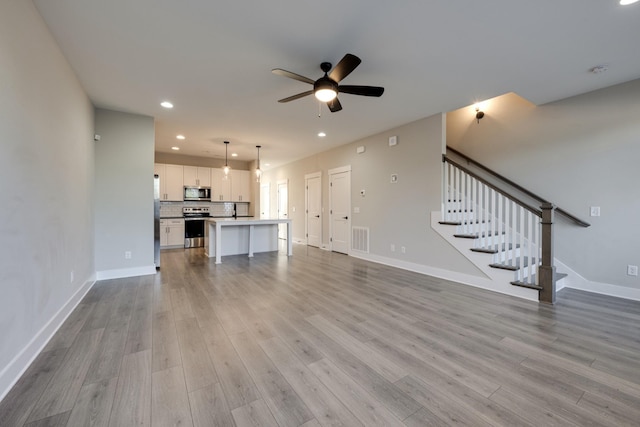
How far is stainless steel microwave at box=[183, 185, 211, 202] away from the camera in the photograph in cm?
772

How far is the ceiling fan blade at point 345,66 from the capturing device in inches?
87.2

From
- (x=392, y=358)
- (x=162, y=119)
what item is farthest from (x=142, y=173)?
(x=392, y=358)

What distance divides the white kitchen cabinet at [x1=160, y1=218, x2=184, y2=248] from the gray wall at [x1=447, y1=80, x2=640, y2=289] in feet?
25.0

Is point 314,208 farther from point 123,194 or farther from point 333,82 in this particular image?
point 333,82

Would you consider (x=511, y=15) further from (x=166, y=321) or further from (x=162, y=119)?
(x=162, y=119)

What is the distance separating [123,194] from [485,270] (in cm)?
566

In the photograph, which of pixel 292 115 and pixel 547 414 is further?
pixel 292 115

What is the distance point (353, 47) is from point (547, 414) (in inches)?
121

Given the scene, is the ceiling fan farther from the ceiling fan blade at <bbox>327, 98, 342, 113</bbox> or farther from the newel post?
the newel post

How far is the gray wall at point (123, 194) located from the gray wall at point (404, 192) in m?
4.06

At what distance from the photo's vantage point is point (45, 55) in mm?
2254

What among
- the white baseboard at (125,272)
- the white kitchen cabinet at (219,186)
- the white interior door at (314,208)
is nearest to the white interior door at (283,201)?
the white interior door at (314,208)

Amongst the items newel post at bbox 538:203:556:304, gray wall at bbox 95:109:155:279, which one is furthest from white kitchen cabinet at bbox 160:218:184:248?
newel post at bbox 538:203:556:304

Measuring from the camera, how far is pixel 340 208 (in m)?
6.52
